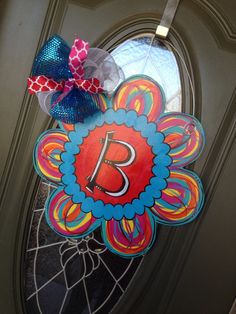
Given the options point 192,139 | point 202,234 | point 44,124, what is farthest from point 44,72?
point 202,234

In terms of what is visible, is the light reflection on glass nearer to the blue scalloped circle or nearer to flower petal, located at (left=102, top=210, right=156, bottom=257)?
the blue scalloped circle

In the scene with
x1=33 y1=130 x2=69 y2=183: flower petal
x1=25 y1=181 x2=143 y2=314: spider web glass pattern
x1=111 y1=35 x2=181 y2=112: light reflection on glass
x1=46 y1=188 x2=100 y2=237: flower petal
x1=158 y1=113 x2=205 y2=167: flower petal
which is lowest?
x1=25 y1=181 x2=143 y2=314: spider web glass pattern

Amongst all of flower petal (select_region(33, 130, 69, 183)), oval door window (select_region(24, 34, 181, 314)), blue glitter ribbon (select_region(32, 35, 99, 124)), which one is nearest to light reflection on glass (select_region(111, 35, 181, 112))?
oval door window (select_region(24, 34, 181, 314))

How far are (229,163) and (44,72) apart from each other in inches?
18.5

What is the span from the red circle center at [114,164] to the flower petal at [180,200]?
0.18 ft

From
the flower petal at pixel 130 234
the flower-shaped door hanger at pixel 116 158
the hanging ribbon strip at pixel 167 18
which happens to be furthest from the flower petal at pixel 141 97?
the flower petal at pixel 130 234

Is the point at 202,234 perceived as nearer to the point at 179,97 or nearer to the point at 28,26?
the point at 179,97

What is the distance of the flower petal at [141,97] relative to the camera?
0.85 metres

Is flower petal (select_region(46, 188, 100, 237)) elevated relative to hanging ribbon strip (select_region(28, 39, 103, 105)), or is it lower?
lower

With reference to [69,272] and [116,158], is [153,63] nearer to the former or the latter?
[116,158]

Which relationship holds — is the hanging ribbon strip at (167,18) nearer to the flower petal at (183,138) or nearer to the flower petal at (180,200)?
the flower petal at (183,138)

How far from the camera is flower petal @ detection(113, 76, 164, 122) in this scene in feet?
2.77

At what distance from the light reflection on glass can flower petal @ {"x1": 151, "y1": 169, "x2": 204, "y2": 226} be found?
164 mm

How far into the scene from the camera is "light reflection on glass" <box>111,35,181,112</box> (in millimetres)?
847
